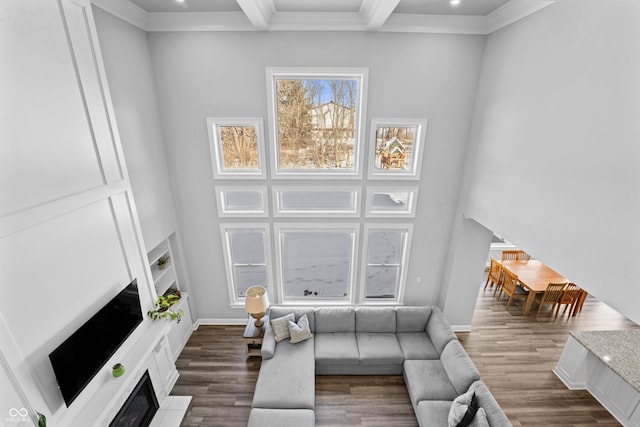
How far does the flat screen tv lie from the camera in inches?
94.7

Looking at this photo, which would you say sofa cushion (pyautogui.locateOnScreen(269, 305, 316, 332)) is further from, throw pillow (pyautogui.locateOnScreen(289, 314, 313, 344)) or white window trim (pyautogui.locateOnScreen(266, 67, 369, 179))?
white window trim (pyautogui.locateOnScreen(266, 67, 369, 179))

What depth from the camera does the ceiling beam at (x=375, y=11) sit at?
3193mm

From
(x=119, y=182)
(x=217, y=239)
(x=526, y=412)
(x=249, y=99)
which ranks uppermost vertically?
(x=249, y=99)

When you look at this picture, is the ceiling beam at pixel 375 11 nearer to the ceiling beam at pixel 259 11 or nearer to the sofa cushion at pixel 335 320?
the ceiling beam at pixel 259 11

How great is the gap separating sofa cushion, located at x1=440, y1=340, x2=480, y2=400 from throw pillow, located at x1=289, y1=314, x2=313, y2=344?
7.18ft

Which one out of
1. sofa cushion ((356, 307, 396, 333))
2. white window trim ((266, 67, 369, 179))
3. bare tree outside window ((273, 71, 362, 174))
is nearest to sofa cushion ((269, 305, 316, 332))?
sofa cushion ((356, 307, 396, 333))

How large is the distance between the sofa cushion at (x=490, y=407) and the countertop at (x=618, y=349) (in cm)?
186

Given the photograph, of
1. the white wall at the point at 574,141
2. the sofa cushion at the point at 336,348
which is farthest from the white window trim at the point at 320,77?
the sofa cushion at the point at 336,348

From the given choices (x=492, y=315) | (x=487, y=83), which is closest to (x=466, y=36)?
(x=487, y=83)

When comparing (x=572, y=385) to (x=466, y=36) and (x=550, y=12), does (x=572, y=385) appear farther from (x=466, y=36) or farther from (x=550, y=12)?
(x=466, y=36)

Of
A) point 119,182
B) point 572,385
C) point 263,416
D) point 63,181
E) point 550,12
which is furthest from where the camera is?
point 572,385

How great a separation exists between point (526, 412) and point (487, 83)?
16.0 feet

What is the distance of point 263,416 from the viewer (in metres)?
3.55

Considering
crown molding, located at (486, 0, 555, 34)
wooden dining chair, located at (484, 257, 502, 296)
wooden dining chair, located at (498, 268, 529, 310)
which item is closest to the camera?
crown molding, located at (486, 0, 555, 34)
